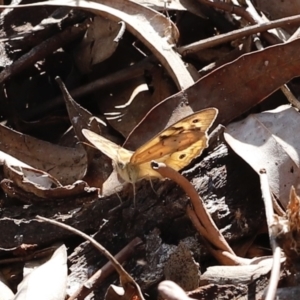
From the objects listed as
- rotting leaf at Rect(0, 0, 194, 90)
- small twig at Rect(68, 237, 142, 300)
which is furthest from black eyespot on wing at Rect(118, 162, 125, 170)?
rotting leaf at Rect(0, 0, 194, 90)

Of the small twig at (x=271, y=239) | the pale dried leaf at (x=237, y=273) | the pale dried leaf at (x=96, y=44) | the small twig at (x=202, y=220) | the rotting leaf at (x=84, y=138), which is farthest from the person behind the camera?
the pale dried leaf at (x=96, y=44)

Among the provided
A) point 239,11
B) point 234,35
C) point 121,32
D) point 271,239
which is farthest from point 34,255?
point 239,11

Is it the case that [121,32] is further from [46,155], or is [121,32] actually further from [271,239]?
[271,239]

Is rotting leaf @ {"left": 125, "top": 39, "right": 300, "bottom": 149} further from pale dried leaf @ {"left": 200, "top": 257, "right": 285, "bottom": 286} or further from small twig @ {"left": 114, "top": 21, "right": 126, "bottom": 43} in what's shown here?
pale dried leaf @ {"left": 200, "top": 257, "right": 285, "bottom": 286}

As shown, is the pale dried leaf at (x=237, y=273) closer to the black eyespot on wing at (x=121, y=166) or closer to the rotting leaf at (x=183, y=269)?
the rotting leaf at (x=183, y=269)

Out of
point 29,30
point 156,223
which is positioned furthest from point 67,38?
point 156,223

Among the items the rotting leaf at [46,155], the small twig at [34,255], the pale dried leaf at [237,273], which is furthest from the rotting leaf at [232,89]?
the pale dried leaf at [237,273]

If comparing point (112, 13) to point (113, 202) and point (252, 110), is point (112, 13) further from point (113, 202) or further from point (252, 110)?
point (113, 202)
